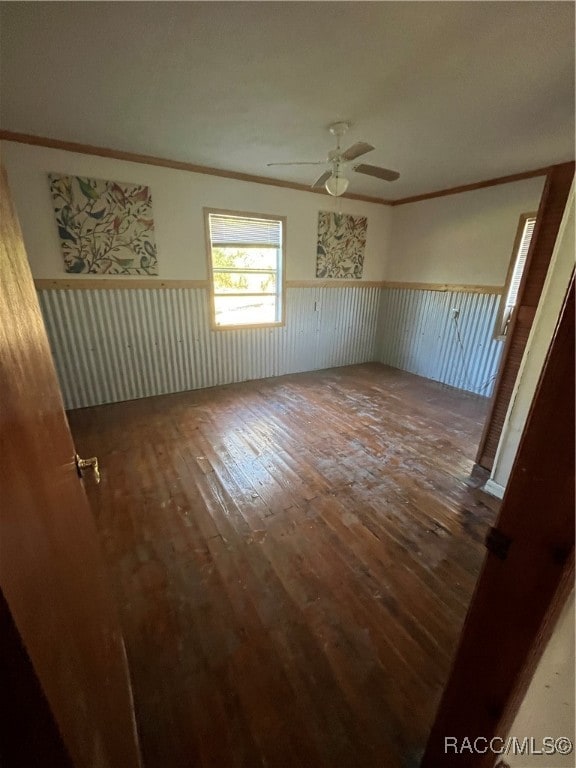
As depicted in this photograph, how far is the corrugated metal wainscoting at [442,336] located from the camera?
3.97 m

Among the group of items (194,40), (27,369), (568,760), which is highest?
(194,40)

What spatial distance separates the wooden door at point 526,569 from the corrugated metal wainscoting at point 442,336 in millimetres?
Answer: 4031

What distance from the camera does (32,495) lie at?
48 centimetres

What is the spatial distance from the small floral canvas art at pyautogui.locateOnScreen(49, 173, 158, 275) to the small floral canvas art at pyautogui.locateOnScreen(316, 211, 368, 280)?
227 centimetres

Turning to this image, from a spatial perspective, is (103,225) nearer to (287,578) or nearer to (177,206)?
(177,206)

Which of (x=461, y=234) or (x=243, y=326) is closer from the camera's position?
(x=461, y=234)

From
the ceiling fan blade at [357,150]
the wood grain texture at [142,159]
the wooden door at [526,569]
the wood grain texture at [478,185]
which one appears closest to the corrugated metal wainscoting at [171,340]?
the wood grain texture at [142,159]

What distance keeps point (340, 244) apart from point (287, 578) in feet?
14.4

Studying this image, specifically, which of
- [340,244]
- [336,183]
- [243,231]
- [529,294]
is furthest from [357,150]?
[340,244]

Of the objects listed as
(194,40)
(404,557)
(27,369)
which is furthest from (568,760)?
(194,40)

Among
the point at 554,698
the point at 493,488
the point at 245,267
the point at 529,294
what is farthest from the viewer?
the point at 245,267

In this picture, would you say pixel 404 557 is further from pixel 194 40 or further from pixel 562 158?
pixel 562 158

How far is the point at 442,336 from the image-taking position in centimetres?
446

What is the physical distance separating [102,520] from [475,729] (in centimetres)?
202
